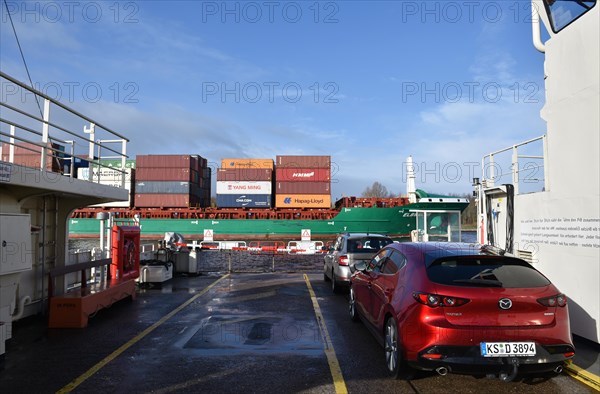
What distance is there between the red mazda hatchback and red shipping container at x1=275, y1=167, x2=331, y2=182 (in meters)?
37.7

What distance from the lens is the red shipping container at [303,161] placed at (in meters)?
41.9

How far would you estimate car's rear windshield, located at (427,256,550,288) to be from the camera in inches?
158

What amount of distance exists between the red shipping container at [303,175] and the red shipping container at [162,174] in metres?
9.69

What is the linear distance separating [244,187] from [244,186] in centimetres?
11

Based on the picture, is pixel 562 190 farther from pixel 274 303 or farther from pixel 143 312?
pixel 143 312

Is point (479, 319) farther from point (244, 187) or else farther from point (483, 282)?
point (244, 187)

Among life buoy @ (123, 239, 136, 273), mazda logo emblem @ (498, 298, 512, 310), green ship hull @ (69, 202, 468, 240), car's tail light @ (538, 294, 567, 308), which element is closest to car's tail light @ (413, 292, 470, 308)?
mazda logo emblem @ (498, 298, 512, 310)

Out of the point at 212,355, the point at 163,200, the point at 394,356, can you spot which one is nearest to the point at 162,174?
the point at 163,200

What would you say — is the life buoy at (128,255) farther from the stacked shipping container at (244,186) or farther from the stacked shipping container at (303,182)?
the stacked shipping container at (244,186)

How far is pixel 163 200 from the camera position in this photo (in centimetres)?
4266

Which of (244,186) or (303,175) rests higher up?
(303,175)

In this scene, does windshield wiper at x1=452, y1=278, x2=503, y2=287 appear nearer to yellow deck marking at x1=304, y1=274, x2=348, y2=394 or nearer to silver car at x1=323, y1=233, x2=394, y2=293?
yellow deck marking at x1=304, y1=274, x2=348, y2=394

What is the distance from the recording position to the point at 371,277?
5707mm

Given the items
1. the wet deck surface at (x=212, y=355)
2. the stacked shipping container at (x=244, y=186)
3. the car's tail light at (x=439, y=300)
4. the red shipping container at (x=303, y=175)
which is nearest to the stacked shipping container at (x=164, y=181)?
the stacked shipping container at (x=244, y=186)
